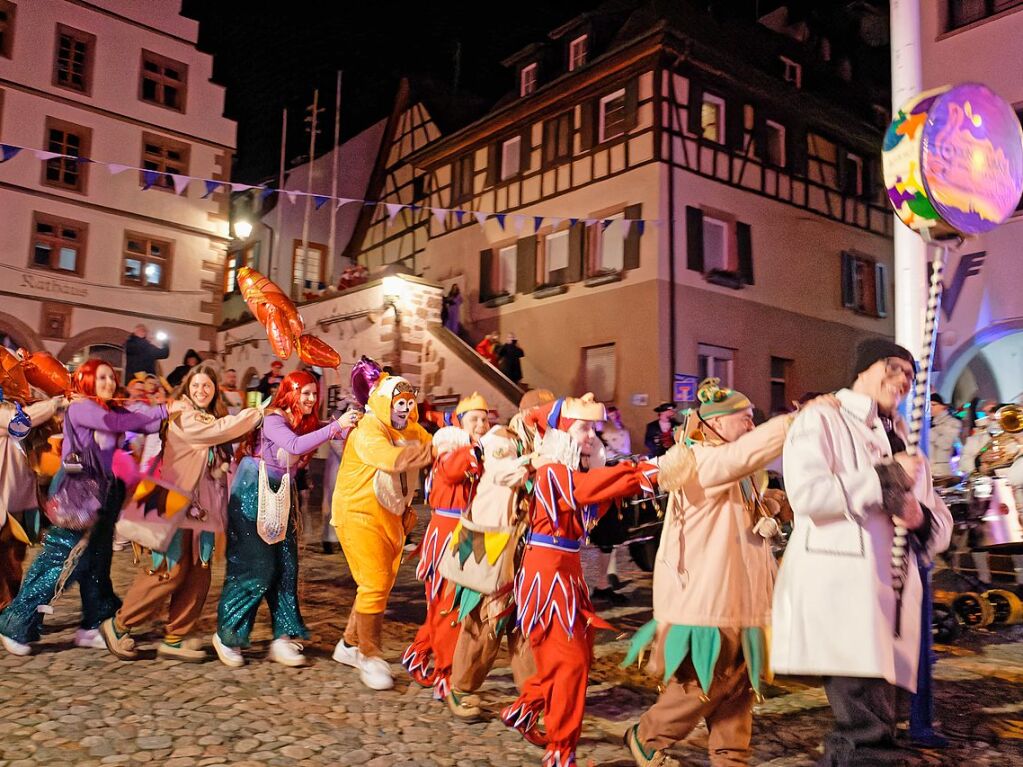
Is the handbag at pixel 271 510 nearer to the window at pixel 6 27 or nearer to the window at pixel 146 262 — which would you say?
the window at pixel 146 262

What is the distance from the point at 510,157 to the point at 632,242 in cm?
505

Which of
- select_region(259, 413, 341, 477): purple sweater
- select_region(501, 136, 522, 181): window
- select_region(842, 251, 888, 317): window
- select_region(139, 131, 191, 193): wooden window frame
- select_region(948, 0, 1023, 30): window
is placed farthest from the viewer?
select_region(139, 131, 191, 193): wooden window frame

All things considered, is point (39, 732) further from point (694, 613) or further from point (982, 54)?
point (982, 54)

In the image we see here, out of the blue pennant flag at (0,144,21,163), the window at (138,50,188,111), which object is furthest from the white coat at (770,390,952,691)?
the window at (138,50,188,111)

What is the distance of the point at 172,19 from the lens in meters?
22.9

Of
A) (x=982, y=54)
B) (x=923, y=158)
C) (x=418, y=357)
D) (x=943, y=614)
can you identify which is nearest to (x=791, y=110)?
(x=982, y=54)

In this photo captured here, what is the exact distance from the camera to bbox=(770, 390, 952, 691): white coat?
3.01m

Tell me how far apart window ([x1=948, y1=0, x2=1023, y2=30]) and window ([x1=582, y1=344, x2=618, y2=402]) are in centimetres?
834

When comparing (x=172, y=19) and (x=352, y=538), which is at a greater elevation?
(x=172, y=19)

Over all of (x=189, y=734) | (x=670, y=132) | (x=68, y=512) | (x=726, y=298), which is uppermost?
(x=670, y=132)

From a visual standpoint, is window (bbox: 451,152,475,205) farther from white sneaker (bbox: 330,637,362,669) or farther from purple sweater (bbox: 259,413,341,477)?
white sneaker (bbox: 330,637,362,669)

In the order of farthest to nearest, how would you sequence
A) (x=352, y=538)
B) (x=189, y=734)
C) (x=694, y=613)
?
(x=352, y=538) → (x=189, y=734) → (x=694, y=613)

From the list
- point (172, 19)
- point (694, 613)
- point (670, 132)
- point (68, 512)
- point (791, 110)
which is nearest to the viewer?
point (694, 613)

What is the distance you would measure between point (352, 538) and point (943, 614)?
4.66 m
